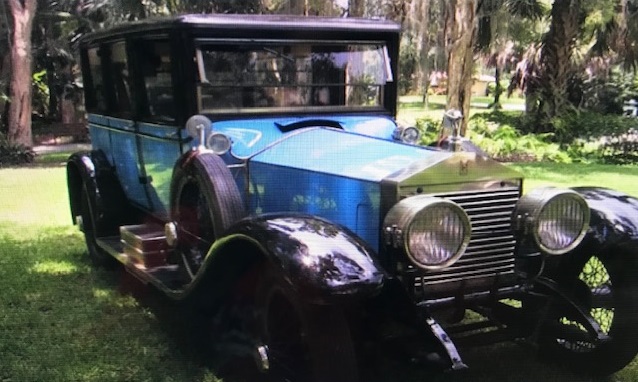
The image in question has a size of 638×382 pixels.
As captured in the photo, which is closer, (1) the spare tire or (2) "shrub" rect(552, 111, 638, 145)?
(1) the spare tire

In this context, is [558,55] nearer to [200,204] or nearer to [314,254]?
[200,204]

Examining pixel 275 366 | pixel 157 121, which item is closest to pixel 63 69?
pixel 157 121

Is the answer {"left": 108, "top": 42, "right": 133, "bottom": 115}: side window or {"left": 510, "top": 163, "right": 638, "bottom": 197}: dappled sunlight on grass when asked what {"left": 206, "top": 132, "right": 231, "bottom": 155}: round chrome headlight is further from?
{"left": 510, "top": 163, "right": 638, "bottom": 197}: dappled sunlight on grass

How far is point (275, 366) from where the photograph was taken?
289 centimetres

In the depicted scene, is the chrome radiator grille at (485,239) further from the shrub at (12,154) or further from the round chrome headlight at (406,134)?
the shrub at (12,154)

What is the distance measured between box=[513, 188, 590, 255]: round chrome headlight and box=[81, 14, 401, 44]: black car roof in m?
1.79

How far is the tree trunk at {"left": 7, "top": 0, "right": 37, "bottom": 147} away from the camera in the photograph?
13727mm

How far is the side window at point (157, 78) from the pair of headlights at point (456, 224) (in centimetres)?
193

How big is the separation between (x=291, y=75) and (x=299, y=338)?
5.99 feet

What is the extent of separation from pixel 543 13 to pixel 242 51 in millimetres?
13211

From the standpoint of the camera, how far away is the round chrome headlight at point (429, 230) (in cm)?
264

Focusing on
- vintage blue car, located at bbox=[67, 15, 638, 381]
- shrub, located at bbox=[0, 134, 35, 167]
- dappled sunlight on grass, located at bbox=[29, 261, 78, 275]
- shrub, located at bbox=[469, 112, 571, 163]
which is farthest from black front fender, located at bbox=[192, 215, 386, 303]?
shrub, located at bbox=[0, 134, 35, 167]

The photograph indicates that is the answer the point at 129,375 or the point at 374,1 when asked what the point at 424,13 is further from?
the point at 129,375

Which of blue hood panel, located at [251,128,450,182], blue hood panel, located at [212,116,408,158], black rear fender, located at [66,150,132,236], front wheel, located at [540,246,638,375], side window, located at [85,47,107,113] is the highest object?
side window, located at [85,47,107,113]
